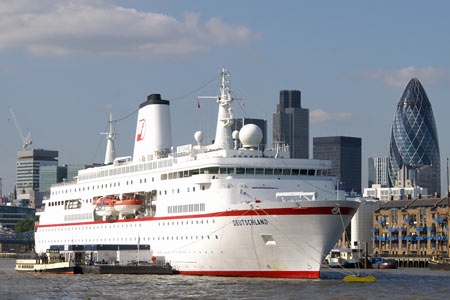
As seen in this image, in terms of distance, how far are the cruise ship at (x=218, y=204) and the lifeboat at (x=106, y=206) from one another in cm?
11

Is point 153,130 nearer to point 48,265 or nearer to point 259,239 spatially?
point 48,265

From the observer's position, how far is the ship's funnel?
256ft

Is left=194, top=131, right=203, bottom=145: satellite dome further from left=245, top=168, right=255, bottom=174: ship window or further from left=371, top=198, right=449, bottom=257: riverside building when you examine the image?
left=371, top=198, right=449, bottom=257: riverside building

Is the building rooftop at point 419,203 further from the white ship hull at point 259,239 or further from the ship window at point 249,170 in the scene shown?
the white ship hull at point 259,239

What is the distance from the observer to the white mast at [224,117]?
70588mm

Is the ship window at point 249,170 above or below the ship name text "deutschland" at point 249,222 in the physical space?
above

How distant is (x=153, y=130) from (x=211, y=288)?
25967 mm

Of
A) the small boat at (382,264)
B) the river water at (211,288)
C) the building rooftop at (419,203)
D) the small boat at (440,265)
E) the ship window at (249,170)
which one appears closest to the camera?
the river water at (211,288)

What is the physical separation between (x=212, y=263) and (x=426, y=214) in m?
74.4

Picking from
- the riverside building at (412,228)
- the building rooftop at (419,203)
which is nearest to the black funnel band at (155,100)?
the riverside building at (412,228)

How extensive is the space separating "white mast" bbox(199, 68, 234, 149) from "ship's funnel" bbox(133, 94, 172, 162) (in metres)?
7.82

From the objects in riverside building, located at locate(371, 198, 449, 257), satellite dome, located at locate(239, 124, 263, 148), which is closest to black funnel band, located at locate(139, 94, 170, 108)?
satellite dome, located at locate(239, 124, 263, 148)

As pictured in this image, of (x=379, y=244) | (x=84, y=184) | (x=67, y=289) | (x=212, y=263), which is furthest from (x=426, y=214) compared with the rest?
(x=67, y=289)

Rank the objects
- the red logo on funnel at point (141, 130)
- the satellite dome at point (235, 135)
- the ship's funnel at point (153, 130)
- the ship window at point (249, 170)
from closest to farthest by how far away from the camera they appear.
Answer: the ship window at point (249, 170)
the satellite dome at point (235, 135)
the ship's funnel at point (153, 130)
the red logo on funnel at point (141, 130)
